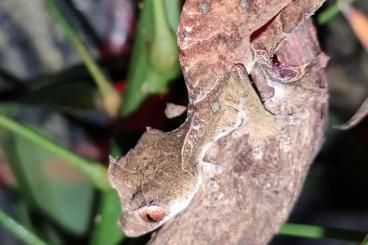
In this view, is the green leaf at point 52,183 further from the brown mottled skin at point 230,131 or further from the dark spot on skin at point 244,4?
the dark spot on skin at point 244,4

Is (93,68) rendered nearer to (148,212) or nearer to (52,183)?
(148,212)

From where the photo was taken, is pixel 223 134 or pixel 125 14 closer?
pixel 223 134

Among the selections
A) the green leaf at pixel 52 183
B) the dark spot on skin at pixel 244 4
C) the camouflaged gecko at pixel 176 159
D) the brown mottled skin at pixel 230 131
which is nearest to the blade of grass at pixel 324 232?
the brown mottled skin at pixel 230 131

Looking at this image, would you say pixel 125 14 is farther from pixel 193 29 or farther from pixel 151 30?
pixel 193 29

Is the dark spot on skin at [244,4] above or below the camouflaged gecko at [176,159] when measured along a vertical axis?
above

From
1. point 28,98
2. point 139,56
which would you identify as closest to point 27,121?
point 28,98

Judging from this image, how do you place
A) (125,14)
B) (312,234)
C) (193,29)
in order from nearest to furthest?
(193,29), (312,234), (125,14)

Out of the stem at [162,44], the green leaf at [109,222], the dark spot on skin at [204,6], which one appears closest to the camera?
the dark spot on skin at [204,6]

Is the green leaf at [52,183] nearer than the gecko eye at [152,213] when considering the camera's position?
No
